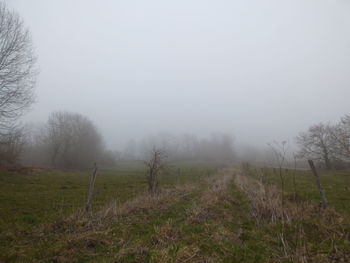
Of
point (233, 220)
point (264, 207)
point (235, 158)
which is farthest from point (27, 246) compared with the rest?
point (235, 158)

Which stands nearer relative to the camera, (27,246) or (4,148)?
(27,246)

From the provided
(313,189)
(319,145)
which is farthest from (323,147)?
(313,189)

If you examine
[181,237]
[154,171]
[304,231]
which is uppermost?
[154,171]

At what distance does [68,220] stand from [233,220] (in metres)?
5.62

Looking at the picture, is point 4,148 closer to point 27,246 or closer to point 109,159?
point 27,246

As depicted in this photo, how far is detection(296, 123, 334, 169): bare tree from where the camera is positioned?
148 feet

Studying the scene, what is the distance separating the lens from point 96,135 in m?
65.4

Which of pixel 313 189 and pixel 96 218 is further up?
pixel 96 218

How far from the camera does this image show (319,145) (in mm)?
46844

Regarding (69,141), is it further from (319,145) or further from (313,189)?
(319,145)

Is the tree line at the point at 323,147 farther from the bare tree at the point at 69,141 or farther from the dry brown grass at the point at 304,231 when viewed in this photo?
the bare tree at the point at 69,141

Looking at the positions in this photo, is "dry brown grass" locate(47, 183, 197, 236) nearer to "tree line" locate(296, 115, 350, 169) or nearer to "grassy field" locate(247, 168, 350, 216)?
"grassy field" locate(247, 168, 350, 216)

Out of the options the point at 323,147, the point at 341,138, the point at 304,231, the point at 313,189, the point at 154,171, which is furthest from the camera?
the point at 323,147

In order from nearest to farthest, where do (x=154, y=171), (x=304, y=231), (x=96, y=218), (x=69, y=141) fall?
(x=304, y=231) → (x=96, y=218) → (x=154, y=171) → (x=69, y=141)
